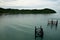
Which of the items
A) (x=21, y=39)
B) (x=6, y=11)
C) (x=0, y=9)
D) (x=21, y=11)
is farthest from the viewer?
(x=21, y=11)

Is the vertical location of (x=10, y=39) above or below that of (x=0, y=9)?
below

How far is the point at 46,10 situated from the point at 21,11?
2673 cm

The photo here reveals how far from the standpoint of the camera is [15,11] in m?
136

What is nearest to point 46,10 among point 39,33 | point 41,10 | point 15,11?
point 41,10

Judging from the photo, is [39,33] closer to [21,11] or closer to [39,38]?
[39,38]

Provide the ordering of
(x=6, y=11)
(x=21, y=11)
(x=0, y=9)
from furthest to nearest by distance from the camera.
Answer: (x=21, y=11) → (x=6, y=11) → (x=0, y=9)

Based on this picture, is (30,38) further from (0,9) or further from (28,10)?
(28,10)

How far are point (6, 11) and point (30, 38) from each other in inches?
4300

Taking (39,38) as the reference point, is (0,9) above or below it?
above

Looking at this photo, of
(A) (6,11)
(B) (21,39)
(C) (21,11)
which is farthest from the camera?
(C) (21,11)

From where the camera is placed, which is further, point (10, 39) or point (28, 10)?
point (28, 10)

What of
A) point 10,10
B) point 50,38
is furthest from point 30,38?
point 10,10

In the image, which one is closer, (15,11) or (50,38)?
(50,38)

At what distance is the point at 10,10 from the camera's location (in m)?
132
